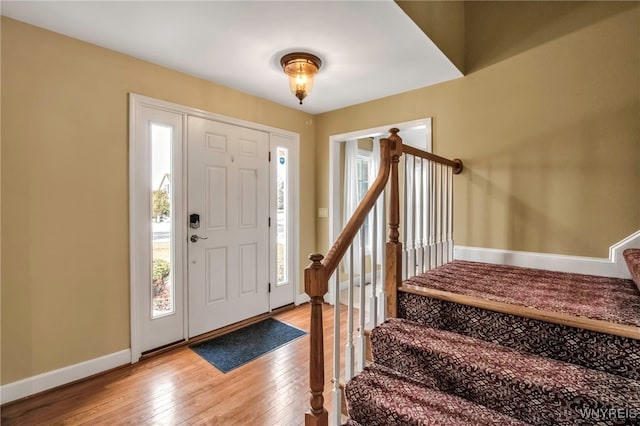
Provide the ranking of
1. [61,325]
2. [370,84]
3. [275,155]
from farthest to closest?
[275,155] < [370,84] < [61,325]

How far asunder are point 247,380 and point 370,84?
9.02 ft

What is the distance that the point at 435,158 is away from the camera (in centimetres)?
213

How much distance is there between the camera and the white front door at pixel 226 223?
2.74 meters

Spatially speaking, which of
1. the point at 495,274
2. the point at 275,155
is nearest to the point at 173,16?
the point at 275,155

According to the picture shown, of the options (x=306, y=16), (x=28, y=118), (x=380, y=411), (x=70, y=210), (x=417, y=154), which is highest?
(x=306, y=16)

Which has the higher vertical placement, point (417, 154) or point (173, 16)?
point (173, 16)

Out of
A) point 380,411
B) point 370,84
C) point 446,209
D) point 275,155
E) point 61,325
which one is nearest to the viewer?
point 380,411

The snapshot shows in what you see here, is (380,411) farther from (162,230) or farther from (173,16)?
(173,16)

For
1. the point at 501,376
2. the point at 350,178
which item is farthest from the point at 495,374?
the point at 350,178

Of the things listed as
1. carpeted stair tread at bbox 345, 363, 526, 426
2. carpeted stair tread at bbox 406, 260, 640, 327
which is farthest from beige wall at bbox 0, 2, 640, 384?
carpeted stair tread at bbox 345, 363, 526, 426

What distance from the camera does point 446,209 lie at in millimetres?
2471

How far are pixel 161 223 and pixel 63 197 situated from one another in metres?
0.68

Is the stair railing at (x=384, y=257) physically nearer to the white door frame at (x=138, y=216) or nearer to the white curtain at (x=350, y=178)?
the white door frame at (x=138, y=216)

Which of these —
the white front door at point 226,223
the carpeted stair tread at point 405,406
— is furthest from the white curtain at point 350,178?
the carpeted stair tread at point 405,406
